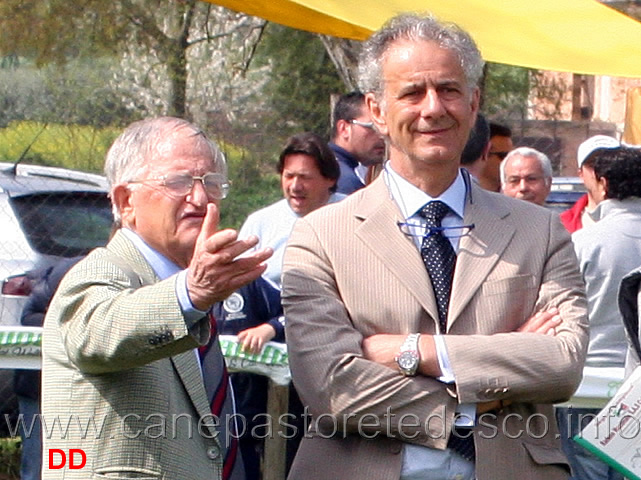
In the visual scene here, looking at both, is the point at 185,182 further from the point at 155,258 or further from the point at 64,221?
the point at 64,221

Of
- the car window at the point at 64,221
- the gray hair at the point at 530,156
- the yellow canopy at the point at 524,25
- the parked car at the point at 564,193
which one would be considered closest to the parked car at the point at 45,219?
the car window at the point at 64,221

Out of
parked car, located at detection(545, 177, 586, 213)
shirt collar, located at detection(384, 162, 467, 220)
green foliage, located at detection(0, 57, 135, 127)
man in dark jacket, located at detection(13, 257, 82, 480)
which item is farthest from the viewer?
green foliage, located at detection(0, 57, 135, 127)

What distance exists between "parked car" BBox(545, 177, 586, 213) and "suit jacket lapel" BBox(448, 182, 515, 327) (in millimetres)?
5800

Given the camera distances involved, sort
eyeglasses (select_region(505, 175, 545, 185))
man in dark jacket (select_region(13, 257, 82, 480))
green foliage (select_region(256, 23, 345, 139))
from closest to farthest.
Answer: man in dark jacket (select_region(13, 257, 82, 480)) < eyeglasses (select_region(505, 175, 545, 185)) < green foliage (select_region(256, 23, 345, 139))

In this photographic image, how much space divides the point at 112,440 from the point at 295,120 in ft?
27.9

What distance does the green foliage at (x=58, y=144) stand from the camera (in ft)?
32.4

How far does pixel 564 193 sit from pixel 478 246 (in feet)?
21.5

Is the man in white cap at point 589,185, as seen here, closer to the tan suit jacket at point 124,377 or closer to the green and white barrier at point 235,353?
the green and white barrier at point 235,353

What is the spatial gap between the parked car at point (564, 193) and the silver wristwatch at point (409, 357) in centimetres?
611

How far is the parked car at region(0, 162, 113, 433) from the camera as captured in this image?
693cm

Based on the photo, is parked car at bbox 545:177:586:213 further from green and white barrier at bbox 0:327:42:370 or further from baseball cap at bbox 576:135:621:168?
green and white barrier at bbox 0:327:42:370

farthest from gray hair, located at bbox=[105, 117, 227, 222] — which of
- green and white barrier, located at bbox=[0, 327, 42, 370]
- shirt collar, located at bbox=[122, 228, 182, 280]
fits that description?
green and white barrier, located at bbox=[0, 327, 42, 370]

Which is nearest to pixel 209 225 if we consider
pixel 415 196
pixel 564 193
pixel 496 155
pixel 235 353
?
pixel 415 196

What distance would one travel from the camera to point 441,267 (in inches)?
114
